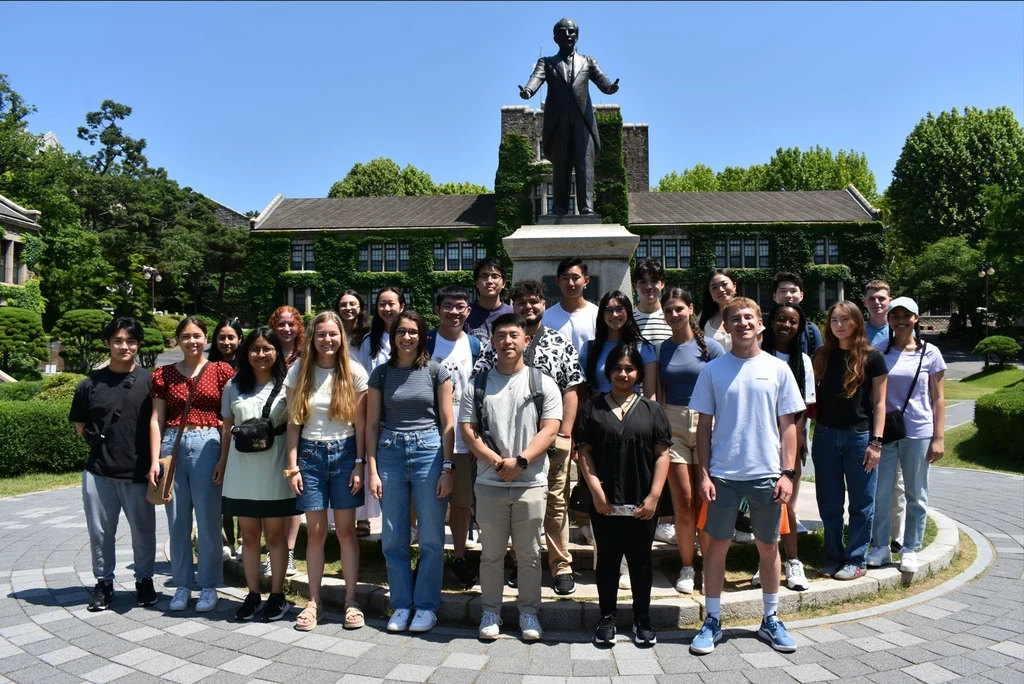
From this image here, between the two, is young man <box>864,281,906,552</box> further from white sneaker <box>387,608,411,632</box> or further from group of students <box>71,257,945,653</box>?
white sneaker <box>387,608,411,632</box>

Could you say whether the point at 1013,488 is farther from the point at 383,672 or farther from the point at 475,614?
the point at 383,672

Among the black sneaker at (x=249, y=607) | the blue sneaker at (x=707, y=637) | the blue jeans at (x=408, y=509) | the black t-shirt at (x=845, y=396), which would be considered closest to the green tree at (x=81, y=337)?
the black sneaker at (x=249, y=607)

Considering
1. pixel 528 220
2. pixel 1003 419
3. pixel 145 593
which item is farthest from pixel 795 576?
pixel 528 220

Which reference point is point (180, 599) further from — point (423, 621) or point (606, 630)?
point (606, 630)

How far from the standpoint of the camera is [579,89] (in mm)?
8352

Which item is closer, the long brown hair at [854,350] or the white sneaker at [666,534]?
the long brown hair at [854,350]

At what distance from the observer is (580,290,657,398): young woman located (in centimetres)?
525

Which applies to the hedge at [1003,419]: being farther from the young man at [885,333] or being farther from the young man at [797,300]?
the young man at [797,300]

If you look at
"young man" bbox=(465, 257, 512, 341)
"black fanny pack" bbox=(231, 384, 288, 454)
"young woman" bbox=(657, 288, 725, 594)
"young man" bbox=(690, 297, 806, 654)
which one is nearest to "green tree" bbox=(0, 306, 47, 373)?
"black fanny pack" bbox=(231, 384, 288, 454)

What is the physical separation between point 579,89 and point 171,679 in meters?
7.20

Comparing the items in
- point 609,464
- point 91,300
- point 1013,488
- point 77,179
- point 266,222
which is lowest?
point 1013,488

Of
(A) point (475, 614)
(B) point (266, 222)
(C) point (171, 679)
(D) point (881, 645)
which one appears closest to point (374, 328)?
(A) point (475, 614)

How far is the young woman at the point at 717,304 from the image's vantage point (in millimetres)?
6008

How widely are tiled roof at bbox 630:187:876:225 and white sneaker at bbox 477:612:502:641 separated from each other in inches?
1722
